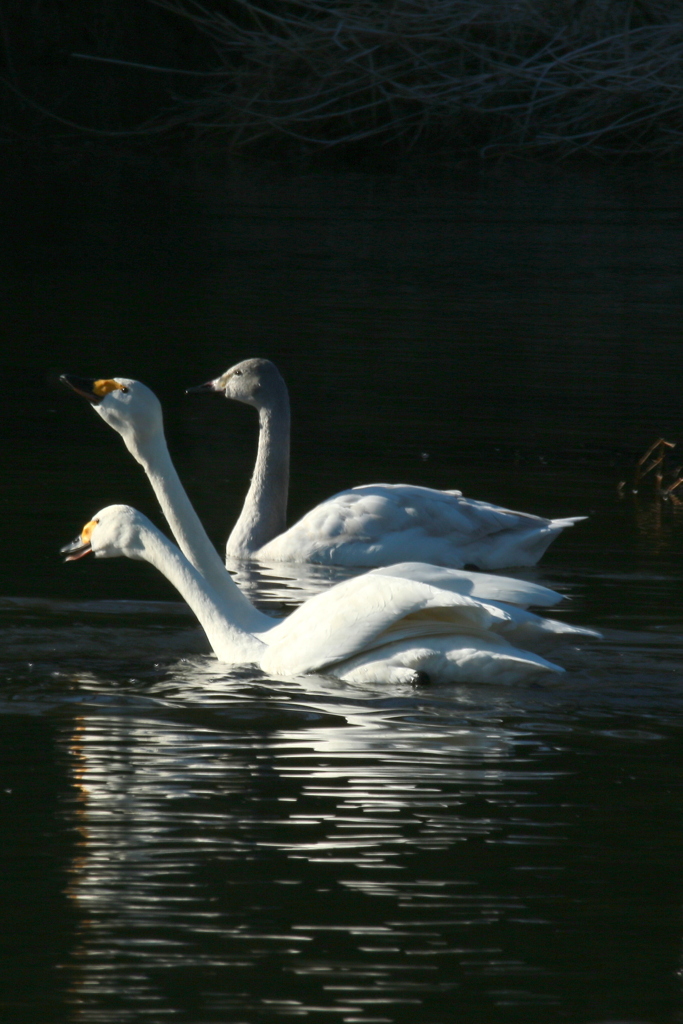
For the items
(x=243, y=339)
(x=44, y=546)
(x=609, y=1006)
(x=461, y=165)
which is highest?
(x=461, y=165)

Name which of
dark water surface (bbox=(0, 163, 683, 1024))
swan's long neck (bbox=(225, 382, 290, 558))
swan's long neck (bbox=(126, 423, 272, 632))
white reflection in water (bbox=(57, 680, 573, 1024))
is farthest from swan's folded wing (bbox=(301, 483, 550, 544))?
white reflection in water (bbox=(57, 680, 573, 1024))

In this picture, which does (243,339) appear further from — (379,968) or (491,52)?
(491,52)

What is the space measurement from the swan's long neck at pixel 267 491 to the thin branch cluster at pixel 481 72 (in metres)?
16.2

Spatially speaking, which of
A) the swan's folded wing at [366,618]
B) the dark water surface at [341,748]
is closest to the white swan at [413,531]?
the dark water surface at [341,748]

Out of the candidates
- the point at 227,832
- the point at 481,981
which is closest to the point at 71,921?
the point at 227,832

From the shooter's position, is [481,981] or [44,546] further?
[44,546]

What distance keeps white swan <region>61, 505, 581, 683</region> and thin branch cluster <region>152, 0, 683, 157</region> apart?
19526 millimetres

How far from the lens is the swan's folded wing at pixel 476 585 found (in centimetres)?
660

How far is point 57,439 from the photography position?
37.6 ft

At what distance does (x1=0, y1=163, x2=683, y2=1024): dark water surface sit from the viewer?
13.1 ft

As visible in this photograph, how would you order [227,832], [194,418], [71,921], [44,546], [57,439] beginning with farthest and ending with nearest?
[194,418], [57,439], [44,546], [227,832], [71,921]

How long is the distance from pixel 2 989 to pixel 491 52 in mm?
25892

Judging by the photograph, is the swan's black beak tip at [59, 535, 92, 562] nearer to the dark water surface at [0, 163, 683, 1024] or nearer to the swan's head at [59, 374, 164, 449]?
the dark water surface at [0, 163, 683, 1024]

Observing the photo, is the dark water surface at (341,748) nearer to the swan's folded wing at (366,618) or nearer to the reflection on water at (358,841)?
the reflection on water at (358,841)
